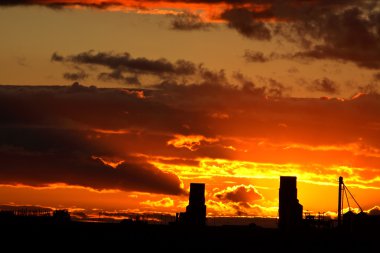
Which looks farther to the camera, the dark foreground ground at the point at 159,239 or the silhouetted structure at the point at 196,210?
the silhouetted structure at the point at 196,210

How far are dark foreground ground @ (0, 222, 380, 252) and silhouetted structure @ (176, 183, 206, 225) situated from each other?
998 inches

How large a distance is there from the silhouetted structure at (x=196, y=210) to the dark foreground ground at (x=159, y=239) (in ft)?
83.2

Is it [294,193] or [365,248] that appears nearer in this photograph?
[365,248]

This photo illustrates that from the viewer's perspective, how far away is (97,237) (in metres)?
130

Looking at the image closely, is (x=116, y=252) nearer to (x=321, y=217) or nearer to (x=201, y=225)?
(x=201, y=225)

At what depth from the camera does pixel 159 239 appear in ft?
437

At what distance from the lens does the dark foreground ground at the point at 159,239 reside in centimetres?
12544

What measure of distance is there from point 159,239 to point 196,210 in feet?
160

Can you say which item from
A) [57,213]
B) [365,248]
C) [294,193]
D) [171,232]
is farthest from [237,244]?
[294,193]

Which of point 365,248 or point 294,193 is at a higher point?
point 294,193

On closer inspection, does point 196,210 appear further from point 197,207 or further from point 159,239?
point 159,239

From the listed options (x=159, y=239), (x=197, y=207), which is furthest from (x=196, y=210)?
(x=159, y=239)

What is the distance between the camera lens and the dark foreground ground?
125438mm

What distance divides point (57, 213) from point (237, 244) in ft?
129
